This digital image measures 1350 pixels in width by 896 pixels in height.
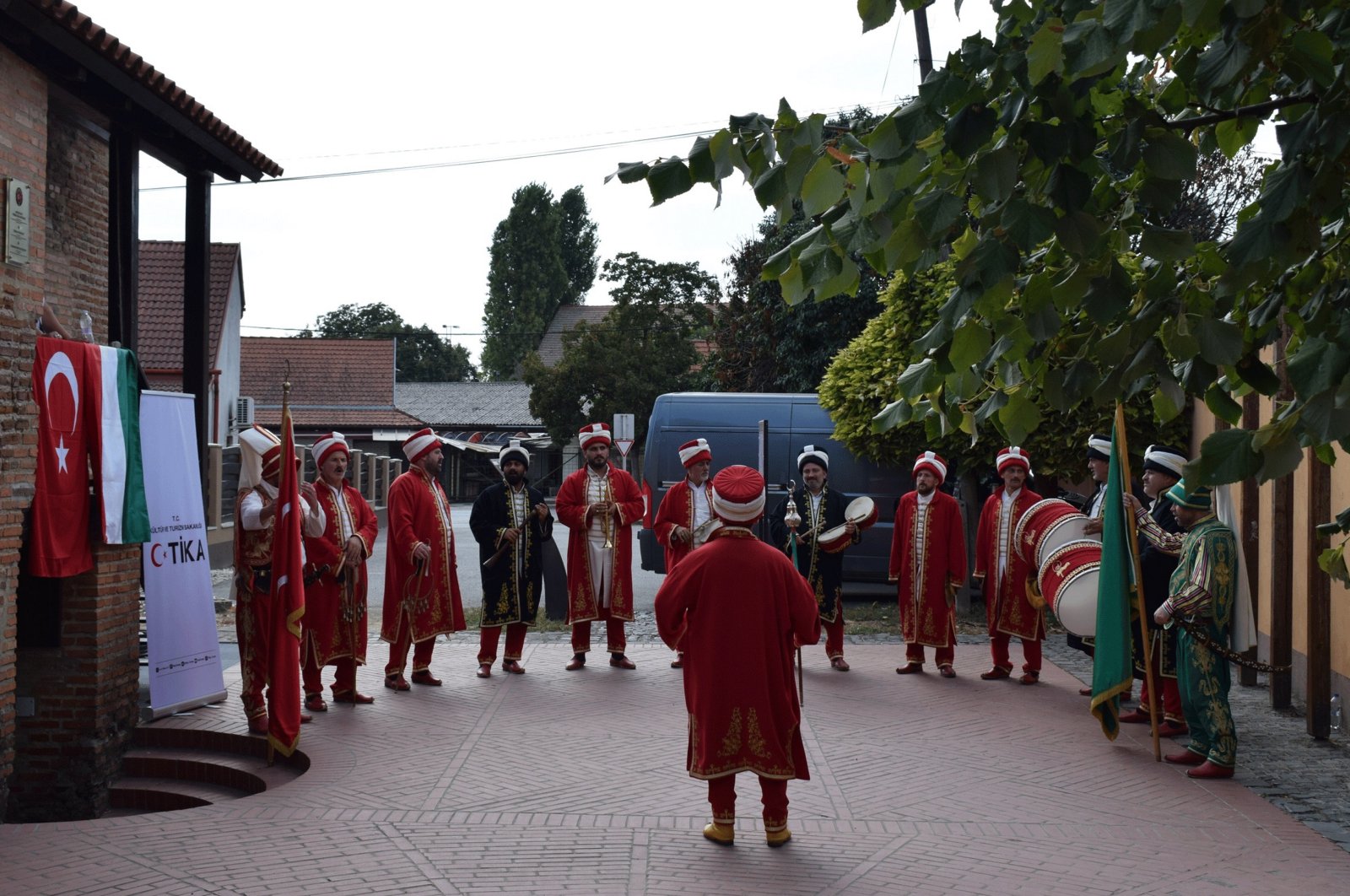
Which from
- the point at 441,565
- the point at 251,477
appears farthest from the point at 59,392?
the point at 441,565

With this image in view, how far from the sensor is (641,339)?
44625 mm

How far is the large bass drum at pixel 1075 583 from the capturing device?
8.81m

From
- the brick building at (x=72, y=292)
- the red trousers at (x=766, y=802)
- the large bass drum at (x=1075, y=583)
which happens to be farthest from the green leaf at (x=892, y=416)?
the brick building at (x=72, y=292)

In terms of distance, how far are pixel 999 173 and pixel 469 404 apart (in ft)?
223

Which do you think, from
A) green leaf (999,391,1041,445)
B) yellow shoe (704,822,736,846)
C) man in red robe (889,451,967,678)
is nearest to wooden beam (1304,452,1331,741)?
man in red robe (889,451,967,678)

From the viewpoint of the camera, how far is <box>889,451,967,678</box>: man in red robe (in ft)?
36.9

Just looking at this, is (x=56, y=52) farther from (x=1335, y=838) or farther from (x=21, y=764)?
(x=1335, y=838)

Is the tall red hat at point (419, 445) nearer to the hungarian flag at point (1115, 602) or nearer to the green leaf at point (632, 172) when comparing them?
the hungarian flag at point (1115, 602)

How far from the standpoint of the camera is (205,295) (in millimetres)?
10617

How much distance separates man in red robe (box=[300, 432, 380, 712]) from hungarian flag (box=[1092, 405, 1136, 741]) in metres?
5.33

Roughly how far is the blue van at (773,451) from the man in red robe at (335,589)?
7051mm

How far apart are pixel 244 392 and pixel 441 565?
48632mm

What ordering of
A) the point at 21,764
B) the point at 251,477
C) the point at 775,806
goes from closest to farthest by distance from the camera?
the point at 775,806, the point at 21,764, the point at 251,477

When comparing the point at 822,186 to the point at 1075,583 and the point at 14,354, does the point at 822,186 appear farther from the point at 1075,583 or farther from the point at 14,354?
the point at 1075,583
